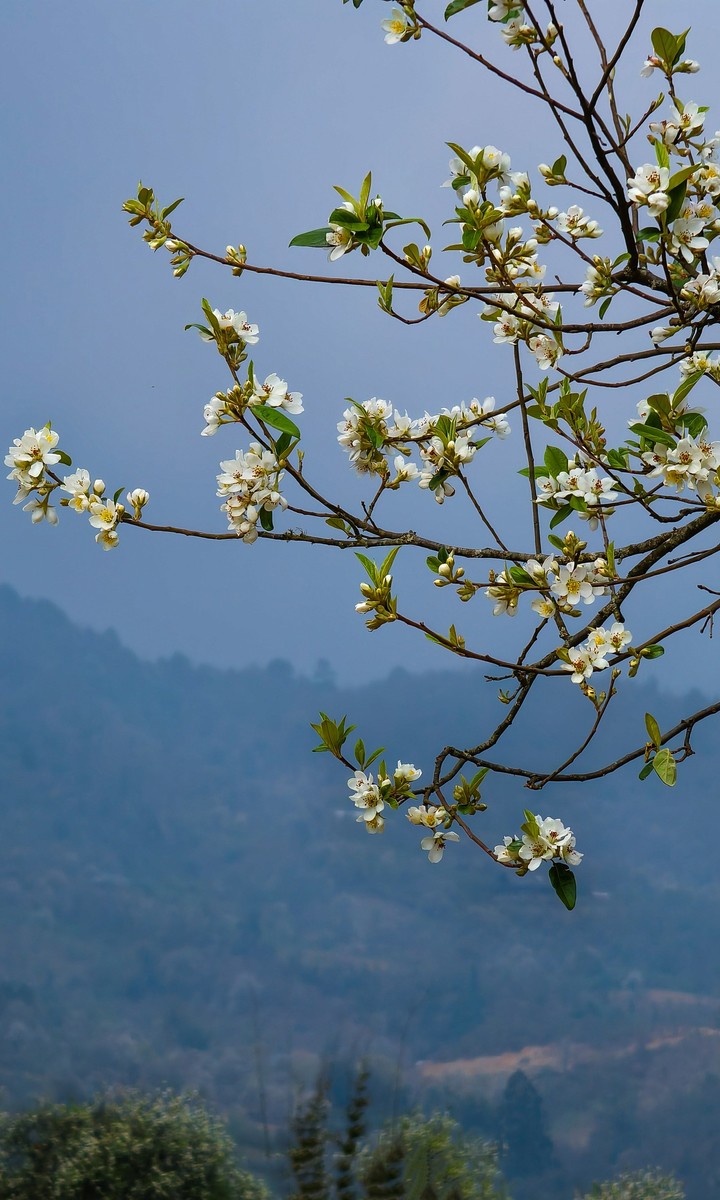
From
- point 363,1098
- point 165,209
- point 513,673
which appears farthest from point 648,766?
point 363,1098

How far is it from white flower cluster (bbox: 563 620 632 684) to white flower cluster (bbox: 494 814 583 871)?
173 mm

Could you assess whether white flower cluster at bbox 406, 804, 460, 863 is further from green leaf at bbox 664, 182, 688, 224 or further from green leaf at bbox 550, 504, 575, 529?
green leaf at bbox 664, 182, 688, 224

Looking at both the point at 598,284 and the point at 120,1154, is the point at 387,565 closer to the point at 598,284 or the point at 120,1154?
the point at 598,284

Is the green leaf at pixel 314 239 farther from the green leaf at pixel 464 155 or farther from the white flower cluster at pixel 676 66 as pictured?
the white flower cluster at pixel 676 66

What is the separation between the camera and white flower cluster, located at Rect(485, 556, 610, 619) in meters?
1.05

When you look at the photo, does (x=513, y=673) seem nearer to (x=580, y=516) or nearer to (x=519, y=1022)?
(x=580, y=516)

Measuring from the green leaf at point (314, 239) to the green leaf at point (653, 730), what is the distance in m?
0.57

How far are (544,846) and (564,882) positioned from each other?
5cm

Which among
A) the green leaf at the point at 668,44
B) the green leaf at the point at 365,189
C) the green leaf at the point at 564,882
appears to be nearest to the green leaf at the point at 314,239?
the green leaf at the point at 365,189

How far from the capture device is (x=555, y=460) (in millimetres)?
1084

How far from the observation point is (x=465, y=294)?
1091mm

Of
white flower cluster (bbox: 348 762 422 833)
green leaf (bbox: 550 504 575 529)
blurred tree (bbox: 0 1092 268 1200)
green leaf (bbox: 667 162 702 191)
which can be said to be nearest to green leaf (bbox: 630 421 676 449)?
green leaf (bbox: 550 504 575 529)

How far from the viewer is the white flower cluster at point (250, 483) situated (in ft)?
3.45

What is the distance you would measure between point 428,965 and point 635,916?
808mm
